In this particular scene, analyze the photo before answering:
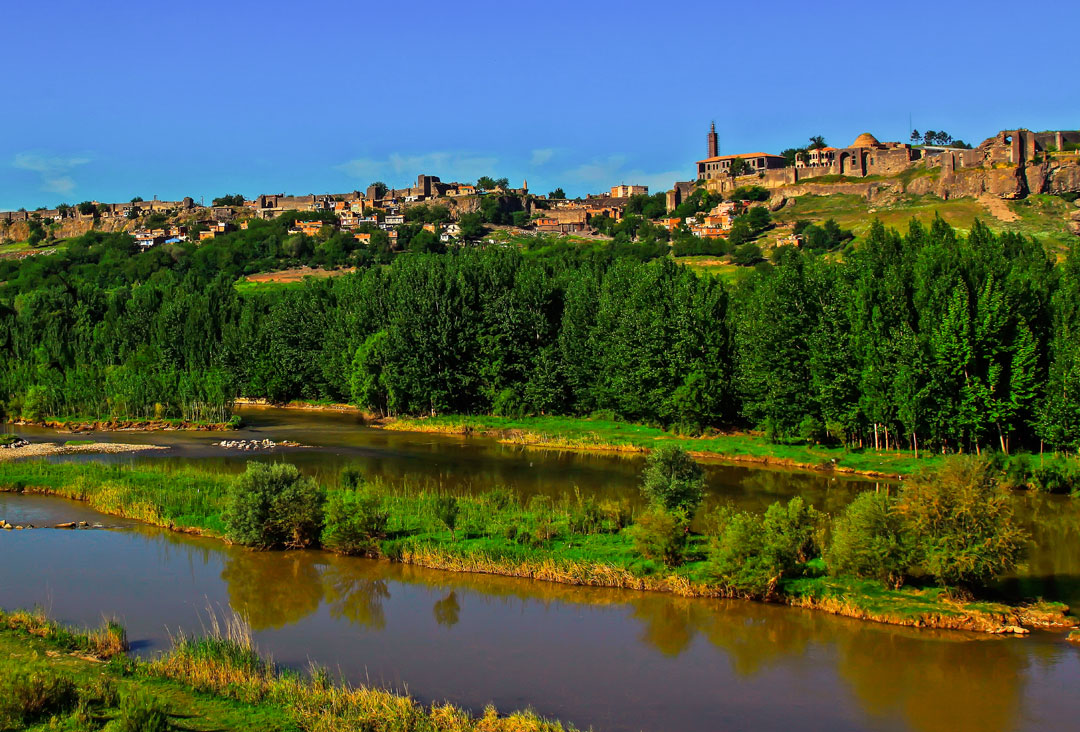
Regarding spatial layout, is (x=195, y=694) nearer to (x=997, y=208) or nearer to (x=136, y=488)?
(x=136, y=488)

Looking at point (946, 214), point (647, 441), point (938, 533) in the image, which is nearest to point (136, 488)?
point (647, 441)

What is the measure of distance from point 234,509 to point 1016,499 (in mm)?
22419

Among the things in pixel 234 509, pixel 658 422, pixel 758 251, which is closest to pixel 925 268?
pixel 658 422

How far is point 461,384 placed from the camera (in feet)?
155

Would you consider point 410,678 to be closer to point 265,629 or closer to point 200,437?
point 265,629

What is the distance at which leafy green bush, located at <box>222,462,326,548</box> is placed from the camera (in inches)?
858

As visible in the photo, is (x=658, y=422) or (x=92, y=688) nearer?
(x=92, y=688)

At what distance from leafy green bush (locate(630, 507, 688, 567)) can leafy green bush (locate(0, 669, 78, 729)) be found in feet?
37.1

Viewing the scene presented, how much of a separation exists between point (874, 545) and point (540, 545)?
289 inches

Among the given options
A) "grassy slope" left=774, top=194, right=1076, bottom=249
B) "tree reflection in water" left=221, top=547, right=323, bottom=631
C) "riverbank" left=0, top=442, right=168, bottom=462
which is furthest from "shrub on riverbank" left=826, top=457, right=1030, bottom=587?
"grassy slope" left=774, top=194, right=1076, bottom=249

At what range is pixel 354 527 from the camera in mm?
21344

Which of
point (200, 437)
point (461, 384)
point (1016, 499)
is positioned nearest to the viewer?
point (1016, 499)

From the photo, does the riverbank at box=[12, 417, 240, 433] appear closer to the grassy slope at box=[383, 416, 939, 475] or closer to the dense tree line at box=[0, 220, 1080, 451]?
the dense tree line at box=[0, 220, 1080, 451]

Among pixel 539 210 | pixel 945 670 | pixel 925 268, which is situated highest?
pixel 539 210
